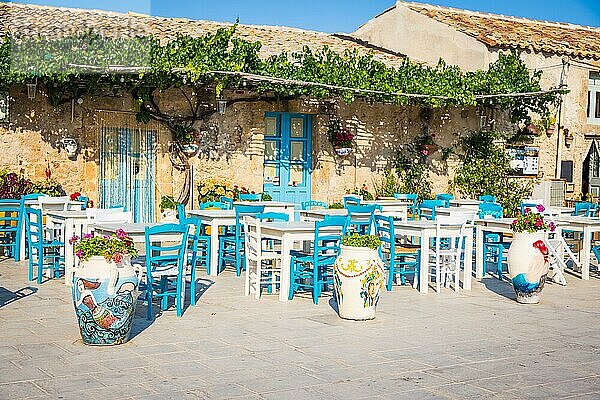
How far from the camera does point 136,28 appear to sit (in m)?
16.8

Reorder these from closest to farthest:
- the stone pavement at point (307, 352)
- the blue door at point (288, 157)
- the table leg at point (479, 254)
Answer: the stone pavement at point (307, 352)
the table leg at point (479, 254)
the blue door at point (288, 157)

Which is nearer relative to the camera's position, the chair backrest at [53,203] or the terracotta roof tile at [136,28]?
the chair backrest at [53,203]

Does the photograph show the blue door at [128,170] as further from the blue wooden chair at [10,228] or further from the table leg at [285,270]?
the table leg at [285,270]

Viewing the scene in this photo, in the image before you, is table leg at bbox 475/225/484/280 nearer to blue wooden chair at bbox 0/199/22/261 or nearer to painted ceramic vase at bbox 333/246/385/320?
painted ceramic vase at bbox 333/246/385/320

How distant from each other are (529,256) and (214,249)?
3777mm

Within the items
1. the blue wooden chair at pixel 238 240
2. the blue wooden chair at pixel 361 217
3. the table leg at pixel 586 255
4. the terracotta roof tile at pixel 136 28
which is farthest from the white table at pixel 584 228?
the terracotta roof tile at pixel 136 28

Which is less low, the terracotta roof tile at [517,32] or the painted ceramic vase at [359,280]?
the terracotta roof tile at [517,32]

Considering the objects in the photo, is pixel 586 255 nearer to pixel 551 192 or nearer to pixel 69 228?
pixel 69 228

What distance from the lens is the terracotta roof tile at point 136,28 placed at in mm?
15555

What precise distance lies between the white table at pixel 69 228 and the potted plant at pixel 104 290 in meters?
3.19

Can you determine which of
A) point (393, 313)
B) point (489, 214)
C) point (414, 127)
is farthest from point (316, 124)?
point (393, 313)

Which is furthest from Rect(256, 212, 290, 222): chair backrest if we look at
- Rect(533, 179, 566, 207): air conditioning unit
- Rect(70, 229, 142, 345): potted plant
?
Rect(533, 179, 566, 207): air conditioning unit

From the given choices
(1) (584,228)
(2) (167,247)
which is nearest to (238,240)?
(2) (167,247)

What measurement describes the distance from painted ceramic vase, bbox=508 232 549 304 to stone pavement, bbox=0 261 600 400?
229 millimetres
